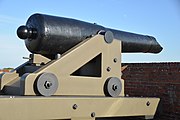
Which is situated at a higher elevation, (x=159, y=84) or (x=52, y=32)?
(x=52, y=32)

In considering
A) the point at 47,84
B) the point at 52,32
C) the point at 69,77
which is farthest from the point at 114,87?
the point at 52,32

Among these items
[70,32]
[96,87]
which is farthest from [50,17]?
[96,87]

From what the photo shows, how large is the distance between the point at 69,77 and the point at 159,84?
172 centimetres

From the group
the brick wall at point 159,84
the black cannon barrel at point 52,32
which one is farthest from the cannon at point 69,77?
the brick wall at point 159,84

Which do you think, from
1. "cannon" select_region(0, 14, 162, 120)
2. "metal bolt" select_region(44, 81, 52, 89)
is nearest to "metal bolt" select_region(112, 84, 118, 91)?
"cannon" select_region(0, 14, 162, 120)

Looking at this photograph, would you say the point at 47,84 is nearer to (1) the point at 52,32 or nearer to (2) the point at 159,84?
(1) the point at 52,32

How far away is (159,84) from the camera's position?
15.0 feet

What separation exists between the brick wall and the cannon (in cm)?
44

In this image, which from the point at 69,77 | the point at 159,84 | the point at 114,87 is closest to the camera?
the point at 69,77

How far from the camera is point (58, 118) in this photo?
317 centimetres

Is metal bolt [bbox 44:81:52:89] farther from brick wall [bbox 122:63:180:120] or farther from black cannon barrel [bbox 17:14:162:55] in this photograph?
brick wall [bbox 122:63:180:120]

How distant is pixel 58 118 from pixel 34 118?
28 centimetres

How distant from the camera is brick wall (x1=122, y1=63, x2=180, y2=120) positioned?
429cm

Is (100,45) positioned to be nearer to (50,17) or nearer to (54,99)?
(50,17)
